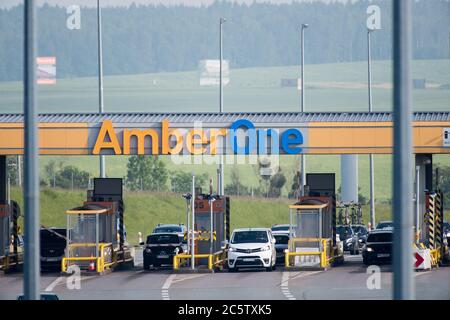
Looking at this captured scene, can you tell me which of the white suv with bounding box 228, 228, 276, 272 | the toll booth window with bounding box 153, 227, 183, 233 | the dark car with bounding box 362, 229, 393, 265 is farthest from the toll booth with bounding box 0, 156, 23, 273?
the dark car with bounding box 362, 229, 393, 265

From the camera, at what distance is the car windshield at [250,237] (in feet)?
142

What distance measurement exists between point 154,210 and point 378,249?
140 feet

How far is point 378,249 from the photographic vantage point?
44.6 m

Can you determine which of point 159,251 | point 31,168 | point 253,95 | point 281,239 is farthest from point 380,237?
point 253,95

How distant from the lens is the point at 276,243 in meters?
47.4

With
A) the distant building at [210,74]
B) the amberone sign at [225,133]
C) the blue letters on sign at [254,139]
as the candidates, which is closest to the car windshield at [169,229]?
the amberone sign at [225,133]

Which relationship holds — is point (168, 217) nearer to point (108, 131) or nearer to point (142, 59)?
point (108, 131)

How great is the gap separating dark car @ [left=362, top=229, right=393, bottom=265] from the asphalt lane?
29.2 inches

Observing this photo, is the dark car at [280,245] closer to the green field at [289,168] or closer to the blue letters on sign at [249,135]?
the blue letters on sign at [249,135]

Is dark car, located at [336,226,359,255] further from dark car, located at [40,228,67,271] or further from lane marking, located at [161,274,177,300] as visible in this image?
lane marking, located at [161,274,177,300]

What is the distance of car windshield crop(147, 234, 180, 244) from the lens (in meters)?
44.7

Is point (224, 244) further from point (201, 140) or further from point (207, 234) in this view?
point (201, 140)

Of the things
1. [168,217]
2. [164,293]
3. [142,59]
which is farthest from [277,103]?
[164,293]
